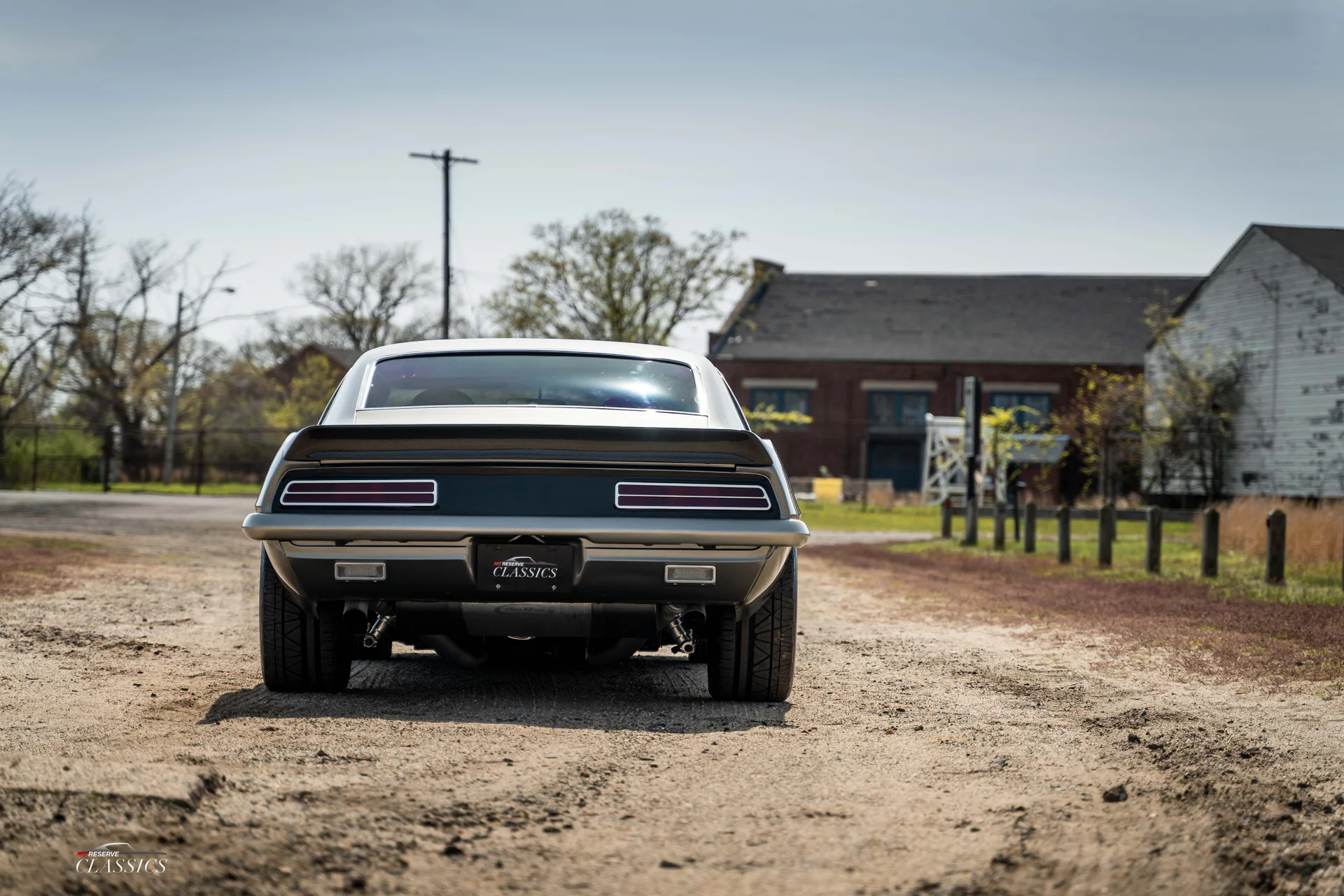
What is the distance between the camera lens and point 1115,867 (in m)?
3.16

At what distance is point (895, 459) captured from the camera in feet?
186

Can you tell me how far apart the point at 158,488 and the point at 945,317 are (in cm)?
3230

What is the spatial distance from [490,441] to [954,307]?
55.0 metres

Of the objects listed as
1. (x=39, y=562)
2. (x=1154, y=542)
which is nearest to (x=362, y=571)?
(x=39, y=562)

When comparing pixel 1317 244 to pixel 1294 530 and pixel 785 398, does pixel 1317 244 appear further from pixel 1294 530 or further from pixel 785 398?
pixel 785 398

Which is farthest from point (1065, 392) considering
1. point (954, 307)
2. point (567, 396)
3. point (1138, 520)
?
point (567, 396)

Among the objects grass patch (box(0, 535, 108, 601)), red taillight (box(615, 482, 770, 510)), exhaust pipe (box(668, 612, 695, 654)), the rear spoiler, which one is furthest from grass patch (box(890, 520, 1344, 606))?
grass patch (box(0, 535, 108, 601))

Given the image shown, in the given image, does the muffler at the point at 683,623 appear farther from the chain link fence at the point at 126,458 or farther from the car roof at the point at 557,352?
the chain link fence at the point at 126,458

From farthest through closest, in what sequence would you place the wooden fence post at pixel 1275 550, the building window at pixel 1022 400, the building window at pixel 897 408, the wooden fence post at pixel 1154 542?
1. the building window at pixel 897 408
2. the building window at pixel 1022 400
3. the wooden fence post at pixel 1154 542
4. the wooden fence post at pixel 1275 550

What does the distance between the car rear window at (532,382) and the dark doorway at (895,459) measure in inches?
2014

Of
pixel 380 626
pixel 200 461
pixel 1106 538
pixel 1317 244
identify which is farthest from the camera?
pixel 200 461

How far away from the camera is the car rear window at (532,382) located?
589 centimetres

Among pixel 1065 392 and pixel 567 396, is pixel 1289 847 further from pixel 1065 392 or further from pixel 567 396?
pixel 1065 392

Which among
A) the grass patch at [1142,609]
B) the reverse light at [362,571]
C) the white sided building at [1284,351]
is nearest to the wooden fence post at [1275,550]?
the grass patch at [1142,609]
